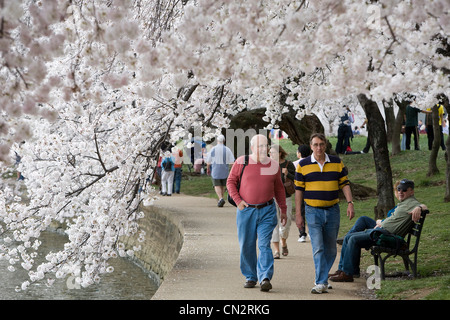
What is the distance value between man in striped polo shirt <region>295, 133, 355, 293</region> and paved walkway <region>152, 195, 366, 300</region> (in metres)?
0.40

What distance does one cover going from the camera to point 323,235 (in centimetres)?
754

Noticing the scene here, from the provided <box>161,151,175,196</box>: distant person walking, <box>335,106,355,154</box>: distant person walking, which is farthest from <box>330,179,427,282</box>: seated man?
<box>335,106,355,154</box>: distant person walking

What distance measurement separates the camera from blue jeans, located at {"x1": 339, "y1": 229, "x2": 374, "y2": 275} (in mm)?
8031

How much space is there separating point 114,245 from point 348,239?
9.57 feet

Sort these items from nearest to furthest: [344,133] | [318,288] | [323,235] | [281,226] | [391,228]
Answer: [318,288] → [323,235] → [391,228] → [281,226] → [344,133]

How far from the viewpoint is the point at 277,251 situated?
9.71 metres

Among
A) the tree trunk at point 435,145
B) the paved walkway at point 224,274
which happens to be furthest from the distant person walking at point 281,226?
the tree trunk at point 435,145

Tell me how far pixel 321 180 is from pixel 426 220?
18.9 feet

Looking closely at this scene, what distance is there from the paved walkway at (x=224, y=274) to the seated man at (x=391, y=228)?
183 mm

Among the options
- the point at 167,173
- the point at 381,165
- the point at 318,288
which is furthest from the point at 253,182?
the point at 167,173

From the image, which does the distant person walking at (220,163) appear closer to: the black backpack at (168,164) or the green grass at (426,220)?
the black backpack at (168,164)

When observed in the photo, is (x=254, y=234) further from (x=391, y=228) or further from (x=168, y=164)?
(x=168, y=164)

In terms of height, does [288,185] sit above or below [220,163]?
below
